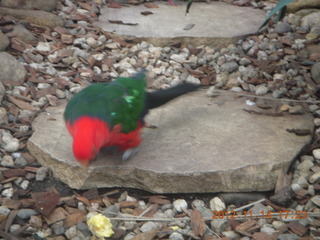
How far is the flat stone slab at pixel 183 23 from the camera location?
488 centimetres

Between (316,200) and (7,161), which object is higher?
(316,200)

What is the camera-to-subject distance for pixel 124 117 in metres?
2.90

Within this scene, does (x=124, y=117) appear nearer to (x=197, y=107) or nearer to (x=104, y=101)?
(x=104, y=101)

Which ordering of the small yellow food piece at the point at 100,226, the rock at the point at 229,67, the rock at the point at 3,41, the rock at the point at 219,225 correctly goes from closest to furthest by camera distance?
1. the small yellow food piece at the point at 100,226
2. the rock at the point at 219,225
3. the rock at the point at 3,41
4. the rock at the point at 229,67

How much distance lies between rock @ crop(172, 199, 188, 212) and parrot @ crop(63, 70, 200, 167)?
17.0 inches

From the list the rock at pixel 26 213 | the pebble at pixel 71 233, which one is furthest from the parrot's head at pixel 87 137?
the rock at pixel 26 213

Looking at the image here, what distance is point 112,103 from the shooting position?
9.34ft

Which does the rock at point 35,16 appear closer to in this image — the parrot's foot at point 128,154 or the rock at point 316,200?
→ the parrot's foot at point 128,154

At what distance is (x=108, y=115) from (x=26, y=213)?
768 millimetres

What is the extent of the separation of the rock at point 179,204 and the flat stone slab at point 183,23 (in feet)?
7.29
